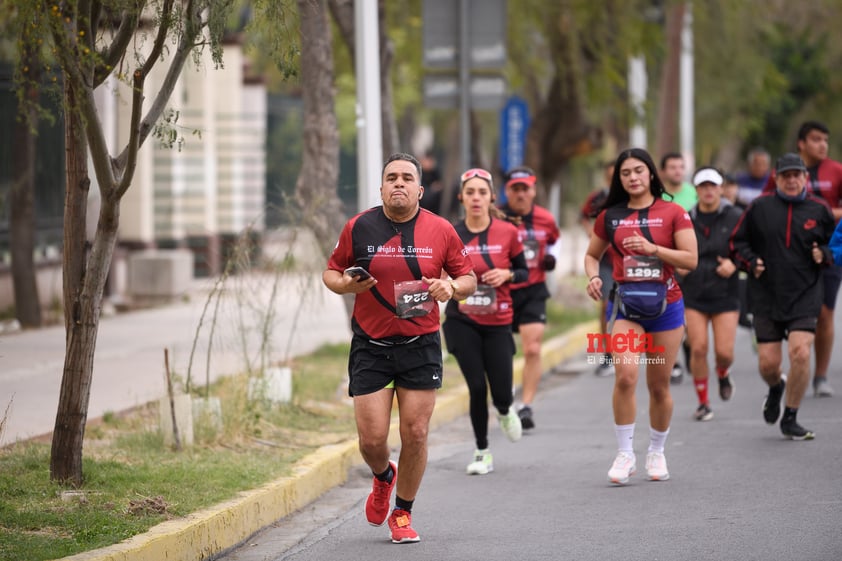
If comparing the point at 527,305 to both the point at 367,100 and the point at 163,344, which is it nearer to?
the point at 367,100

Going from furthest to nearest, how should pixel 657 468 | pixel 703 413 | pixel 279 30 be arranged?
pixel 703 413 < pixel 657 468 < pixel 279 30

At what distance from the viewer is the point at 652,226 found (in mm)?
8328

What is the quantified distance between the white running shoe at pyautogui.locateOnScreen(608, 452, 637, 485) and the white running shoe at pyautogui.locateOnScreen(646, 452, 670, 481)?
0.14m

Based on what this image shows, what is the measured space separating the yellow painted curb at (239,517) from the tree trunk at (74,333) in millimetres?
920

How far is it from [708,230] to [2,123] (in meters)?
10.2

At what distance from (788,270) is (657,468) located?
199 cm

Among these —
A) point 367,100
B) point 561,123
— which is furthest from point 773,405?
point 561,123

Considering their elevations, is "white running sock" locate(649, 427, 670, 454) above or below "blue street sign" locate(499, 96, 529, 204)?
below

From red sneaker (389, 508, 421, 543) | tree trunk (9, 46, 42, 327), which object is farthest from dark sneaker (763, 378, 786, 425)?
tree trunk (9, 46, 42, 327)

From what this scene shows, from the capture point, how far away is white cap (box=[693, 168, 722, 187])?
10953 mm

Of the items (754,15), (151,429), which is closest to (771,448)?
(151,429)

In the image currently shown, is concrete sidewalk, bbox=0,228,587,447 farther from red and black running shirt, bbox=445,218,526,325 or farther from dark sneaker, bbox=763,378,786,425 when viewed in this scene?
dark sneaker, bbox=763,378,786,425

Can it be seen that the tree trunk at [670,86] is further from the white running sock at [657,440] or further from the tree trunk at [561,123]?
the white running sock at [657,440]

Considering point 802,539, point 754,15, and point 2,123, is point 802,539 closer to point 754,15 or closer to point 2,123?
point 2,123
